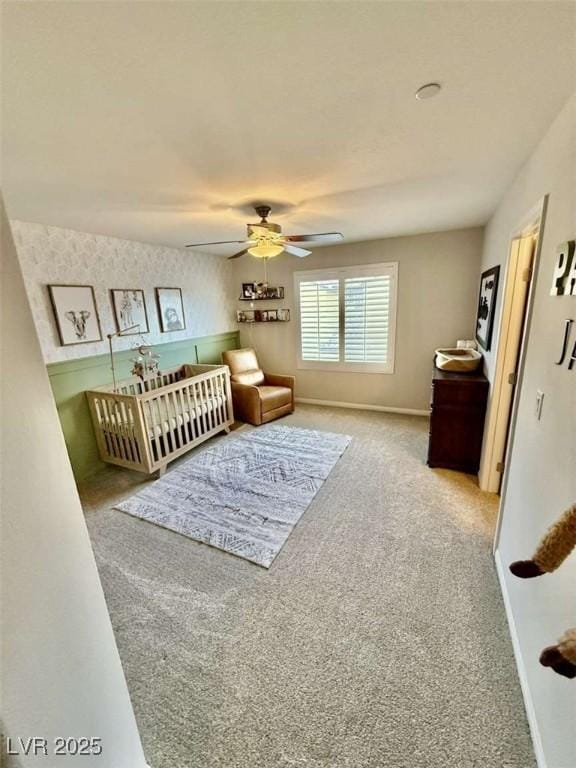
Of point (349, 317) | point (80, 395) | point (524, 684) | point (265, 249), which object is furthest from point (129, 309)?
point (524, 684)

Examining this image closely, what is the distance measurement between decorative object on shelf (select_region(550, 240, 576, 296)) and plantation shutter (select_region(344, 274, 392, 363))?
2934 mm

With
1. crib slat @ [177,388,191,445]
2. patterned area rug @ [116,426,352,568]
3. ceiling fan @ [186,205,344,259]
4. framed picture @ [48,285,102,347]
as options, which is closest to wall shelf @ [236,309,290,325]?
patterned area rug @ [116,426,352,568]

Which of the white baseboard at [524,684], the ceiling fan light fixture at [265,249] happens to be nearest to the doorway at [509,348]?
the white baseboard at [524,684]

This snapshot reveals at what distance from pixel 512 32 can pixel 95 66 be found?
1.30 m

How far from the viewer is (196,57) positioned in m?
0.98

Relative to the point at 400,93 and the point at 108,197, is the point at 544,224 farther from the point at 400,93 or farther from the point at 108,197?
the point at 108,197

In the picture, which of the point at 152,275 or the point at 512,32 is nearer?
the point at 512,32

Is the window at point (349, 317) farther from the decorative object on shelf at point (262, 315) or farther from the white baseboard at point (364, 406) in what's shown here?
the white baseboard at point (364, 406)

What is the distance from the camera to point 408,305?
4059 mm

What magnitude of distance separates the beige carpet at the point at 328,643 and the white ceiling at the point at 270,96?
2.37 m

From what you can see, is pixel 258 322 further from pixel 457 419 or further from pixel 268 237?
pixel 457 419

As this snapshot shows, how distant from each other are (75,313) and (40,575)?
114 inches

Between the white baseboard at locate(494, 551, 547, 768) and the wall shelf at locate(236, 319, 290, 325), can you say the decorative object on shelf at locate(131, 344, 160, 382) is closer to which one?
the wall shelf at locate(236, 319, 290, 325)

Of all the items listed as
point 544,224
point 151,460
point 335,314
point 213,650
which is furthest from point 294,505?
point 335,314
